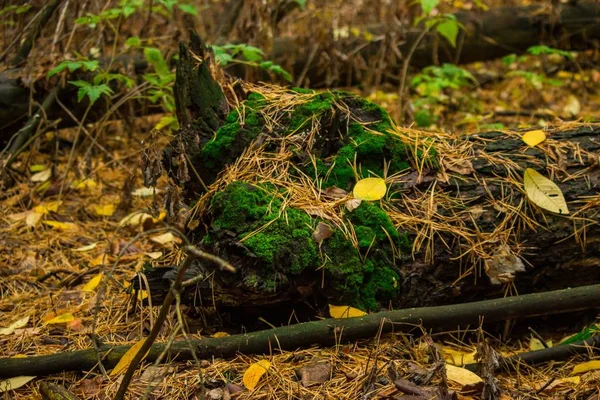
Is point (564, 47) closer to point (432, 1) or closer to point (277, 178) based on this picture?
point (432, 1)

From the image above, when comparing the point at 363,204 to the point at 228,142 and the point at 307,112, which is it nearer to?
the point at 307,112

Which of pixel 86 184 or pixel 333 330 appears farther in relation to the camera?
pixel 86 184

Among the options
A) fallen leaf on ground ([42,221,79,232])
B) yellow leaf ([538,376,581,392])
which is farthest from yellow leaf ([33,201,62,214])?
yellow leaf ([538,376,581,392])

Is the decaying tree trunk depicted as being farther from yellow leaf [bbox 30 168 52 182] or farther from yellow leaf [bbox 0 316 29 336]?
yellow leaf [bbox 30 168 52 182]

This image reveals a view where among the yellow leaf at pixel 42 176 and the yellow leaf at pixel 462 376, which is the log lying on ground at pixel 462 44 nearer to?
the yellow leaf at pixel 42 176

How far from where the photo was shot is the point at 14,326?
263 centimetres

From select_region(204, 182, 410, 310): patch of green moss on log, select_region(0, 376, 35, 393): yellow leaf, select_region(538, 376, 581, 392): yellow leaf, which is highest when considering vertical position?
select_region(204, 182, 410, 310): patch of green moss on log

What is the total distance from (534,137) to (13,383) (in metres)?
2.43

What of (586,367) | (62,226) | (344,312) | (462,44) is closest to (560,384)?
(586,367)

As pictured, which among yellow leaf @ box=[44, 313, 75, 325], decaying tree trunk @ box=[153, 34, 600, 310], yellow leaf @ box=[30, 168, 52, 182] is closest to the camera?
decaying tree trunk @ box=[153, 34, 600, 310]

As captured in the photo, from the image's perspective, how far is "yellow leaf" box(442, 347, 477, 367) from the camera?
7.67 feet

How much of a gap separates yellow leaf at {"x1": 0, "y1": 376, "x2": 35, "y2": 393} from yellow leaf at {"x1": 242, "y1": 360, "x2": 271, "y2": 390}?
2.64 feet

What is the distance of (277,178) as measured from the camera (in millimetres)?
2605

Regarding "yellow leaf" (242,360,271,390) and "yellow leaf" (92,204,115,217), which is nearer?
"yellow leaf" (242,360,271,390)
